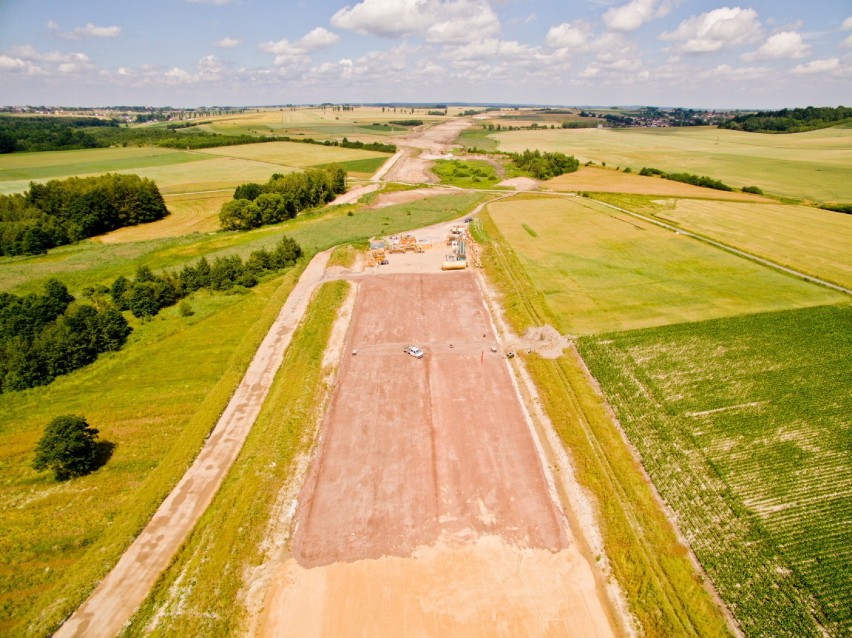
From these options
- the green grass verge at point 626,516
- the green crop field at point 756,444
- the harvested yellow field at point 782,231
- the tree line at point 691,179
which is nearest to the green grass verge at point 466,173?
the tree line at point 691,179

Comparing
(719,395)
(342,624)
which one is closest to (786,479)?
(719,395)

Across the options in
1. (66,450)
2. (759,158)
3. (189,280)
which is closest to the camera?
(66,450)

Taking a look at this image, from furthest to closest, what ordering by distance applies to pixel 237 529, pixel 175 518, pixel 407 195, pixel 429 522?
1. pixel 407 195
2. pixel 175 518
3. pixel 429 522
4. pixel 237 529

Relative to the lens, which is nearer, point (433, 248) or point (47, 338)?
point (47, 338)

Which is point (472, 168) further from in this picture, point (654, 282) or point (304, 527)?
point (304, 527)

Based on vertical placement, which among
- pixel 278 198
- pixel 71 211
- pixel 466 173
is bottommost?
pixel 71 211

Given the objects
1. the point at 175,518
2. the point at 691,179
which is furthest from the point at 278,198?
the point at 691,179

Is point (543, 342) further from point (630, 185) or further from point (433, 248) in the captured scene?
point (630, 185)
